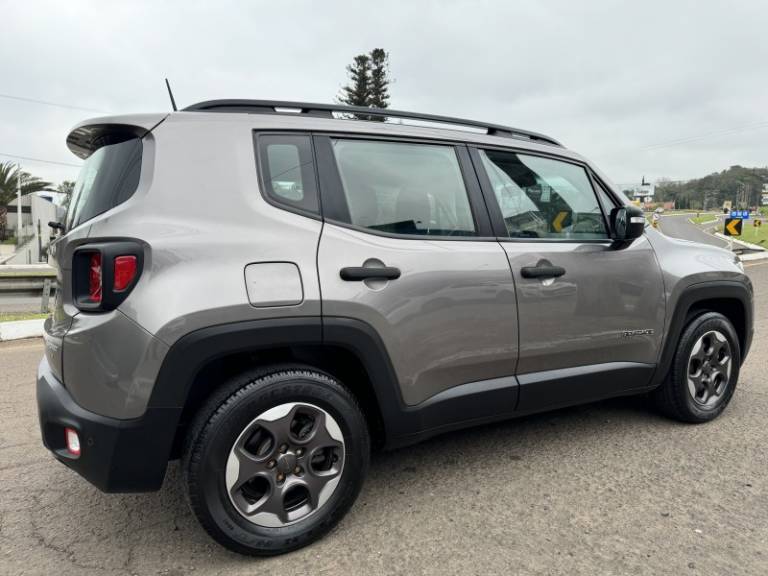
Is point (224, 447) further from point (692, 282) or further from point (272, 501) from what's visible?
point (692, 282)

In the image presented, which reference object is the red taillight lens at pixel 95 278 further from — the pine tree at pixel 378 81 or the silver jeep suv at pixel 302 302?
the pine tree at pixel 378 81

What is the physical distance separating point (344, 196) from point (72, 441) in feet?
4.70

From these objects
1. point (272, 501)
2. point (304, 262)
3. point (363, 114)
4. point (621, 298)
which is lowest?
point (272, 501)

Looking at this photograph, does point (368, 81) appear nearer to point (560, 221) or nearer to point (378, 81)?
point (378, 81)

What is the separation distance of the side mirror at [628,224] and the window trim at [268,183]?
5.79ft

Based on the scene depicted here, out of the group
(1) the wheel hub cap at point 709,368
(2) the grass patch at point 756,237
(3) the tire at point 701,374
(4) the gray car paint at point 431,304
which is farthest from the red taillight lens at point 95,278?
(2) the grass patch at point 756,237

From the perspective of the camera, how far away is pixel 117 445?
192 cm

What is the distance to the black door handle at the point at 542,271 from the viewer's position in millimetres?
2650

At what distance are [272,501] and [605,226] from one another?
234cm

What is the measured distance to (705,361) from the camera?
3.43m

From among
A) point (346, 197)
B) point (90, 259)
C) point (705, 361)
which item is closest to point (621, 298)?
point (705, 361)

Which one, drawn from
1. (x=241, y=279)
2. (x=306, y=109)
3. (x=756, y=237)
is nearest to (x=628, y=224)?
(x=306, y=109)

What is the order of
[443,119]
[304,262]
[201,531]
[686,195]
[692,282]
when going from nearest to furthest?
[304,262] → [201,531] → [443,119] → [692,282] → [686,195]

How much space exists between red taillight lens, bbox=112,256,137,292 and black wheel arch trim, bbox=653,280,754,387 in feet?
9.46
